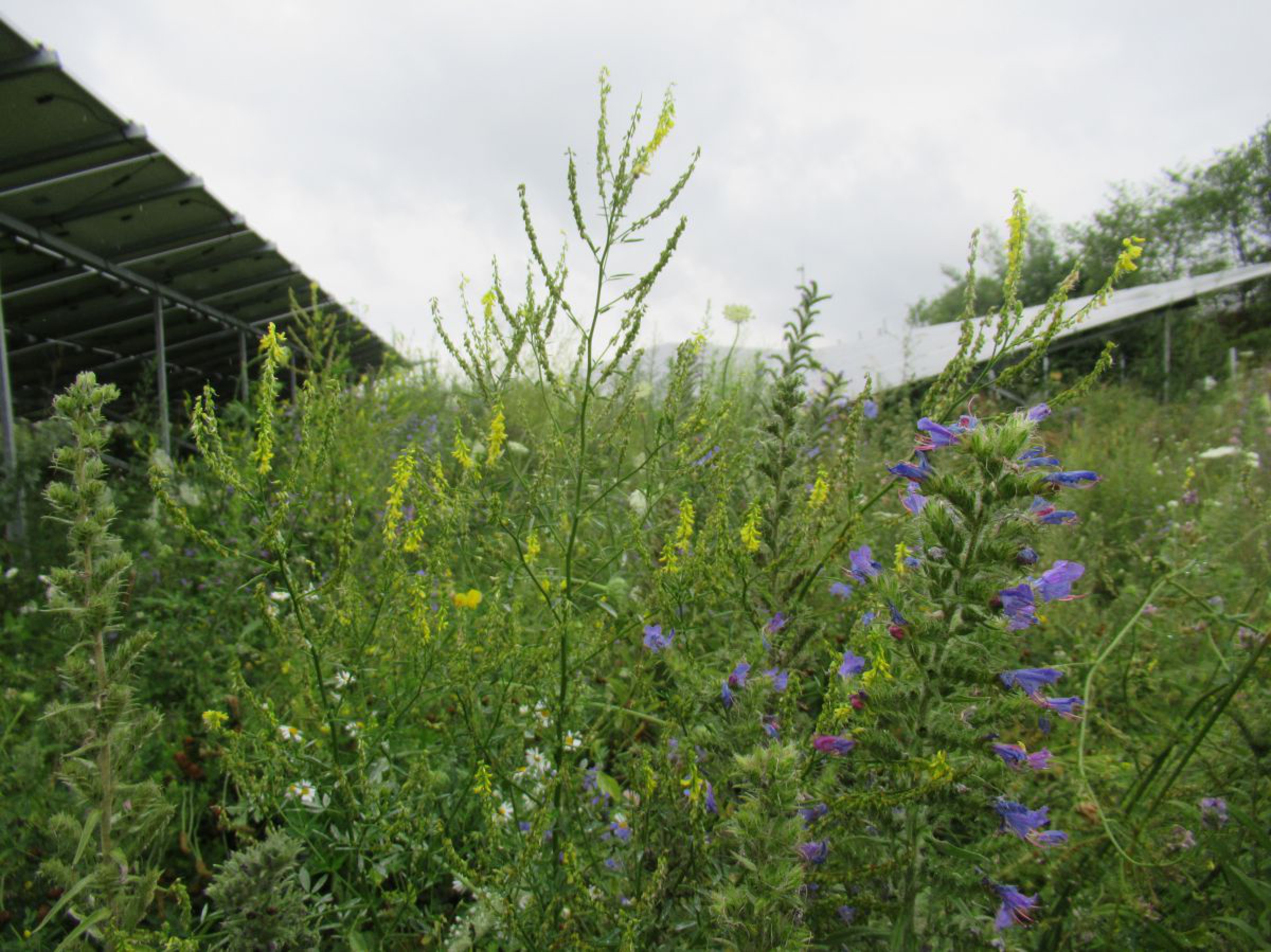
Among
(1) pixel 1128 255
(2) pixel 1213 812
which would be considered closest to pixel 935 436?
(1) pixel 1128 255

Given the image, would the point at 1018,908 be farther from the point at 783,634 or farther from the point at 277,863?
the point at 277,863

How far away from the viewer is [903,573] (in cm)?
120

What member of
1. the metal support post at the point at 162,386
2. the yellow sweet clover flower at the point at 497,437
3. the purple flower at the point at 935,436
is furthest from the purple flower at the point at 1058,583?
the metal support post at the point at 162,386

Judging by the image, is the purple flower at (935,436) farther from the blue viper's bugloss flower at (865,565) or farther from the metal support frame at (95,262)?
the metal support frame at (95,262)

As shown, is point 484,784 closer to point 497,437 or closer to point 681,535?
point 681,535

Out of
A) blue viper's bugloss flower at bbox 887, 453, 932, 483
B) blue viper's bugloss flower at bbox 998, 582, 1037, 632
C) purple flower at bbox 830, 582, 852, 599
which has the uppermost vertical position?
blue viper's bugloss flower at bbox 887, 453, 932, 483

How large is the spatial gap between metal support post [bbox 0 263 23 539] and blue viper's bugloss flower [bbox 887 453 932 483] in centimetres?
539

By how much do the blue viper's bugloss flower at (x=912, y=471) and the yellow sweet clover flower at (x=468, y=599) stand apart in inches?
46.7

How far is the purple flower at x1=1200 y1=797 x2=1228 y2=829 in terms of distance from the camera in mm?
1518

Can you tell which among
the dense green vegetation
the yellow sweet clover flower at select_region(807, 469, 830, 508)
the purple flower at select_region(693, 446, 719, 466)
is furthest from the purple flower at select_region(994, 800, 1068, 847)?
the purple flower at select_region(693, 446, 719, 466)

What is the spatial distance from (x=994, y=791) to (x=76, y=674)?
1331 millimetres

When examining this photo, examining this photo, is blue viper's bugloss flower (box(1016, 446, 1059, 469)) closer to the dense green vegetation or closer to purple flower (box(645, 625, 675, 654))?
the dense green vegetation

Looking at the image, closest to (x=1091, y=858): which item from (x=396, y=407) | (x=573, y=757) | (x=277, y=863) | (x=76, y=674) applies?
(x=573, y=757)

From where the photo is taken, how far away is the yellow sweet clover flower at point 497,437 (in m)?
1.58
